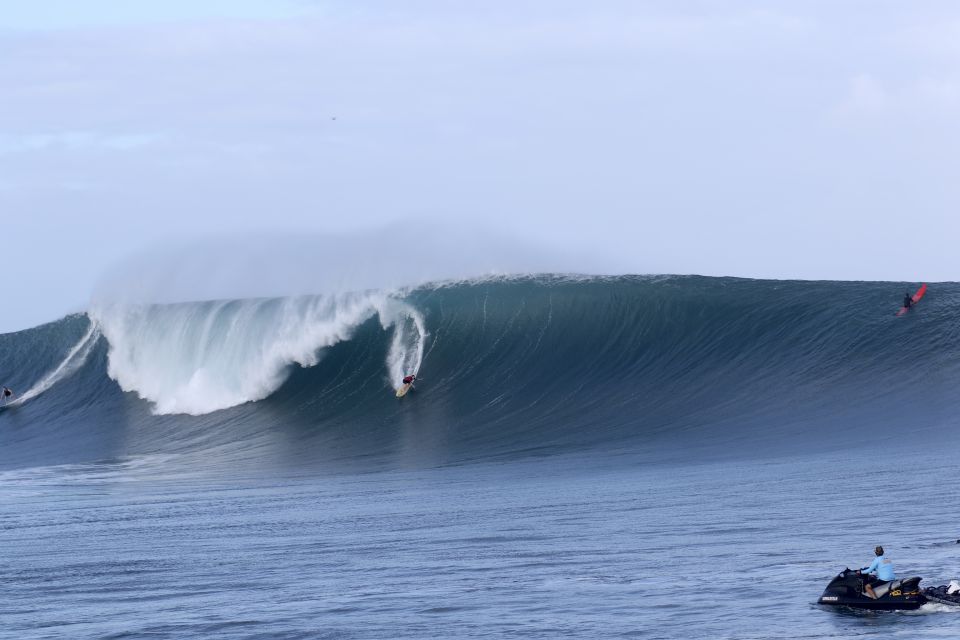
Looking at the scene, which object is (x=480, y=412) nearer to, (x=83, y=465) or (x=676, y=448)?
(x=676, y=448)

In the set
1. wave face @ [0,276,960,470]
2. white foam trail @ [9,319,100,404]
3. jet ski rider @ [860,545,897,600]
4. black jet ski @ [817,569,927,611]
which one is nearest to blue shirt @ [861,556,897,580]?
jet ski rider @ [860,545,897,600]

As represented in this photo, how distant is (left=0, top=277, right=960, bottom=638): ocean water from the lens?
45.6 ft

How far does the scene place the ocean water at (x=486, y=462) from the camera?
547 inches

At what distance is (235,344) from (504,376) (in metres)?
9.72

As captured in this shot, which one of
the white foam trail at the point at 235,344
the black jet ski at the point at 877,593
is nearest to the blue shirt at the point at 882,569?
the black jet ski at the point at 877,593

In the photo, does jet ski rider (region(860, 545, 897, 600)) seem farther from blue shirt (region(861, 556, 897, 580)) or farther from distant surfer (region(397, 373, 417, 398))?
distant surfer (region(397, 373, 417, 398))

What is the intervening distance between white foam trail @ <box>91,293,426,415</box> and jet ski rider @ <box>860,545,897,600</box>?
66.3 ft

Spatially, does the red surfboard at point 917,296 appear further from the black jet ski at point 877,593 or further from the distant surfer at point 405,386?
the black jet ski at point 877,593

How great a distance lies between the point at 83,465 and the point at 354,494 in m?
9.83

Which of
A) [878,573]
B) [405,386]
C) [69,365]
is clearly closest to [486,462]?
[405,386]

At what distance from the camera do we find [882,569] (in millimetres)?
12977

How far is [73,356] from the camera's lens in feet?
135

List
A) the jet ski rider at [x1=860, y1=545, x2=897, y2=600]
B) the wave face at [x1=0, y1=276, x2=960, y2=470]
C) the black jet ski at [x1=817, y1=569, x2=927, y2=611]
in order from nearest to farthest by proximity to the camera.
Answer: the black jet ski at [x1=817, y1=569, x2=927, y2=611]
the jet ski rider at [x1=860, y1=545, x2=897, y2=600]
the wave face at [x1=0, y1=276, x2=960, y2=470]

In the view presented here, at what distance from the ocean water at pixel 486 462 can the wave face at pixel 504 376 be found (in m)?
0.09
